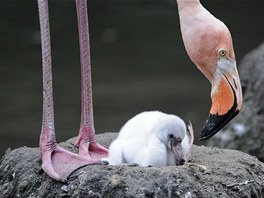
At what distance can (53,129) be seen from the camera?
4445 millimetres

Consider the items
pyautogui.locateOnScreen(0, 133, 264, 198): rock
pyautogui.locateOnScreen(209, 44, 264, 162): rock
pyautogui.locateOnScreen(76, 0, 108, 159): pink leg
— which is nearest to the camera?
pyautogui.locateOnScreen(0, 133, 264, 198): rock

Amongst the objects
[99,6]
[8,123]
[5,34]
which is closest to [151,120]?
[8,123]

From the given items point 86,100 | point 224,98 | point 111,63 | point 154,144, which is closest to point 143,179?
point 154,144

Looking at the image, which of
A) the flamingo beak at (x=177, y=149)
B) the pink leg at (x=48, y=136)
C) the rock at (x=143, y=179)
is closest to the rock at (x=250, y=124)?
the rock at (x=143, y=179)

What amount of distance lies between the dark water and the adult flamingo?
3685 mm

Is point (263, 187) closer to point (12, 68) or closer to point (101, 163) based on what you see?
point (101, 163)

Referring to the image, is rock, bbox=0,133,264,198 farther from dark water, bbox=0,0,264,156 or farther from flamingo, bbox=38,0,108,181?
dark water, bbox=0,0,264,156

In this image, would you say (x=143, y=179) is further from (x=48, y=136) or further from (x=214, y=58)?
(x=214, y=58)

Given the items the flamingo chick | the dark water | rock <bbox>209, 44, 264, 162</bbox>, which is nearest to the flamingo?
the flamingo chick

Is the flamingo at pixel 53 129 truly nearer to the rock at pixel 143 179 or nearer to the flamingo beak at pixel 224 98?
the rock at pixel 143 179

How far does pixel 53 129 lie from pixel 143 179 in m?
0.68

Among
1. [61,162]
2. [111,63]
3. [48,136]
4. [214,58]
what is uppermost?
[214,58]

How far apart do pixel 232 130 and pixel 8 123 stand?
2925mm

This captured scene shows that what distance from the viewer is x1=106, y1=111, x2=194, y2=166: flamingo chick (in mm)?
4215
